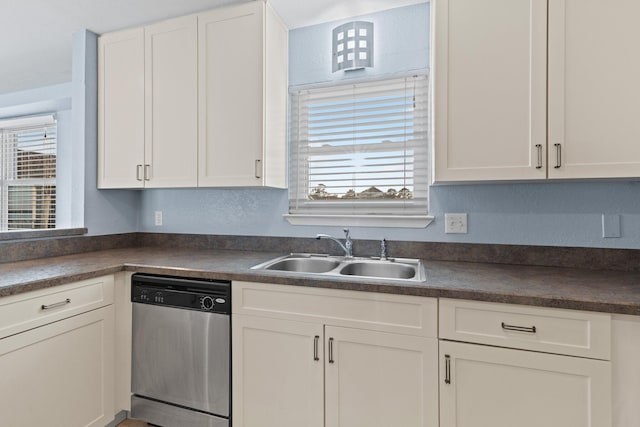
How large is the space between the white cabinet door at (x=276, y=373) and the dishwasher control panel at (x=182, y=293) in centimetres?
13

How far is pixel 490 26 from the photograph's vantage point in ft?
5.02

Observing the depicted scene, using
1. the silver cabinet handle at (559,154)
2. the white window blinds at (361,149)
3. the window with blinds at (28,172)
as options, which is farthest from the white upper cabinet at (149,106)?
the window with blinds at (28,172)

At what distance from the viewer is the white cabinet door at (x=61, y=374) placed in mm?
1349

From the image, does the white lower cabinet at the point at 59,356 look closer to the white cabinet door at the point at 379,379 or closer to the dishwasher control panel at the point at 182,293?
the dishwasher control panel at the point at 182,293

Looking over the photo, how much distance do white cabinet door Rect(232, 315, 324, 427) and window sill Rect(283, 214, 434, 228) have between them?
31.2 inches

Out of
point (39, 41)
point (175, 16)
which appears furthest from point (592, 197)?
point (39, 41)

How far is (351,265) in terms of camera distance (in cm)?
192

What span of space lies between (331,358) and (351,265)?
1.91 feet

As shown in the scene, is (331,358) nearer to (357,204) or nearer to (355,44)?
(357,204)

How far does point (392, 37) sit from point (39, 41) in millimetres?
2498

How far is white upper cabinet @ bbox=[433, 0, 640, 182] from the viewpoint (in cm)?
138

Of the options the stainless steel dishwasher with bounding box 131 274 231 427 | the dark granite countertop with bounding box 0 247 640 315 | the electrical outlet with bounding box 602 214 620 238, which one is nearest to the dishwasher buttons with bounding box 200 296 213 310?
the stainless steel dishwasher with bounding box 131 274 231 427

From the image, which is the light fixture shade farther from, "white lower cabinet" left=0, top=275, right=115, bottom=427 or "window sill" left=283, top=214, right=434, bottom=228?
"white lower cabinet" left=0, top=275, right=115, bottom=427

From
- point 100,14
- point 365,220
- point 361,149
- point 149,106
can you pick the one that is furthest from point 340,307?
point 100,14
